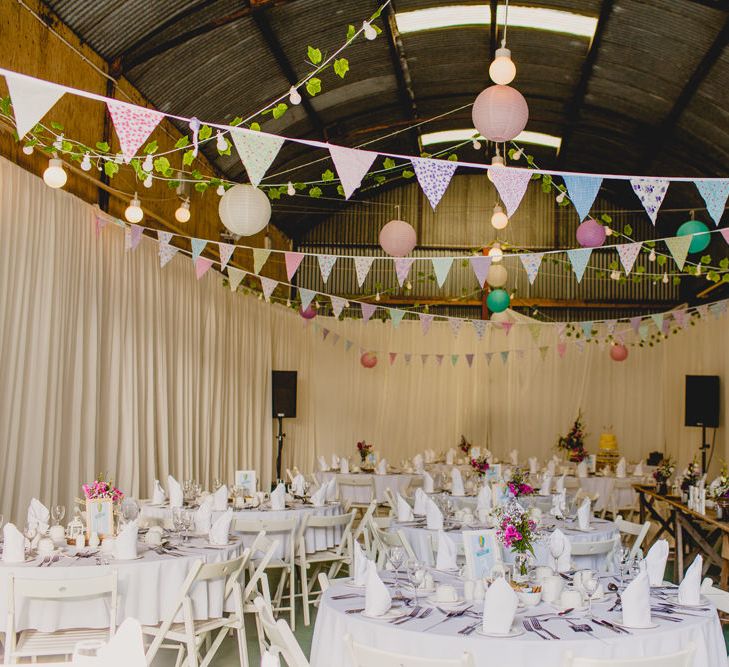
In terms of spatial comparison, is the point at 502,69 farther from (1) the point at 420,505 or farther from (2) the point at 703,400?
(2) the point at 703,400

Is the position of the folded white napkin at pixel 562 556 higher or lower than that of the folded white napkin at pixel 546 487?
higher

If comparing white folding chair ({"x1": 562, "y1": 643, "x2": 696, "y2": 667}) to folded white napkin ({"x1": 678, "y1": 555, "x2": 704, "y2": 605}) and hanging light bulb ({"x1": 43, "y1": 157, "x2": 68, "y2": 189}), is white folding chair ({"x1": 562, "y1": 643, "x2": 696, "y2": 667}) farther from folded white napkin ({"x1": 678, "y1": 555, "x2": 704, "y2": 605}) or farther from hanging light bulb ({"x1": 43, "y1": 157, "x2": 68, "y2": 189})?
hanging light bulb ({"x1": 43, "y1": 157, "x2": 68, "y2": 189})

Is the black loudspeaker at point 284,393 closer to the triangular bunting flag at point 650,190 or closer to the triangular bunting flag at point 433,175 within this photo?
the triangular bunting flag at point 433,175

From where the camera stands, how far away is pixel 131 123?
11.8 ft

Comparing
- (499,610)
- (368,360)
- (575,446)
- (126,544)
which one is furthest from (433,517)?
(368,360)

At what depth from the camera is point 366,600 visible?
330cm

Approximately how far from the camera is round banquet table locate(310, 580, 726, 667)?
2.98m

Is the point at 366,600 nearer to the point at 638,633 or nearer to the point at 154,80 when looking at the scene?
the point at 638,633

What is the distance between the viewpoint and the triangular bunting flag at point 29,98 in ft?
10.0

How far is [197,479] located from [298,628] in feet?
13.6

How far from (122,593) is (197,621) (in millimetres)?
430

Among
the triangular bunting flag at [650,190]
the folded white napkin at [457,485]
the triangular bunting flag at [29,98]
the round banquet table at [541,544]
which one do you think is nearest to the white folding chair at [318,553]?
the round banquet table at [541,544]

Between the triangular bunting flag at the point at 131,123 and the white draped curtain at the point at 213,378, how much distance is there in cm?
255

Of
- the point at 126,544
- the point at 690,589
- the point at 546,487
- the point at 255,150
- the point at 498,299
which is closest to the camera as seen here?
the point at 690,589
